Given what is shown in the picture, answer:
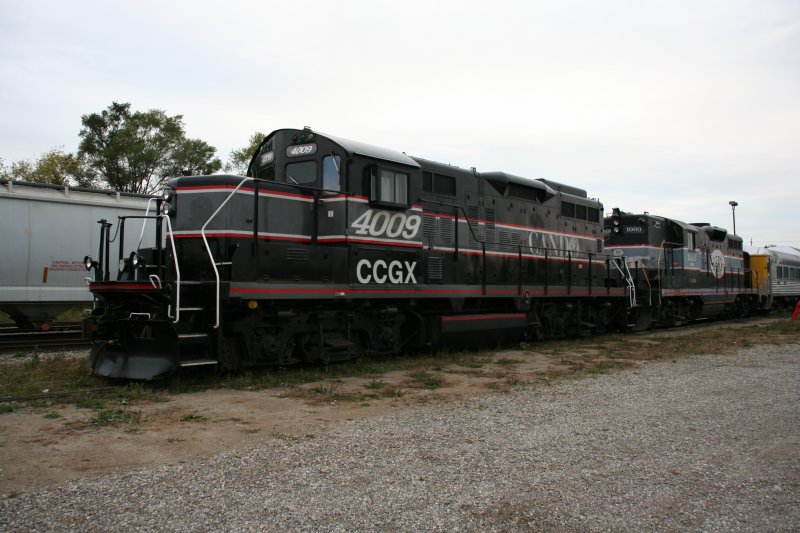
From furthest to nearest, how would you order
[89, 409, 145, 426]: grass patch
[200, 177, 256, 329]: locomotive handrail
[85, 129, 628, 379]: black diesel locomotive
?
[85, 129, 628, 379]: black diesel locomotive, [200, 177, 256, 329]: locomotive handrail, [89, 409, 145, 426]: grass patch

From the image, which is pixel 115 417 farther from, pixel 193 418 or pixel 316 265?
pixel 316 265

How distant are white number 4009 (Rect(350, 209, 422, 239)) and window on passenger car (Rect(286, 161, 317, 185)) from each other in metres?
1.00

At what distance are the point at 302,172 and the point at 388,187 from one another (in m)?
1.38

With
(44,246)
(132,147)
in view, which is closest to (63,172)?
(132,147)

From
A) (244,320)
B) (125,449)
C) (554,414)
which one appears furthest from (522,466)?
(244,320)

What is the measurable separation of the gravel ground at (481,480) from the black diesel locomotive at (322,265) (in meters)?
2.96

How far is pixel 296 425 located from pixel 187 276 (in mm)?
3308

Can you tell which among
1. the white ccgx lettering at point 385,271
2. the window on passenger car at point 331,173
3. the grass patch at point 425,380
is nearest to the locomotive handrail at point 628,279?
the white ccgx lettering at point 385,271

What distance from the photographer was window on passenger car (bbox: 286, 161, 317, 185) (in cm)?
920

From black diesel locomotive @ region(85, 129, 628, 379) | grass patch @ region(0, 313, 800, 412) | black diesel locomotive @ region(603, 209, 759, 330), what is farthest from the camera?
black diesel locomotive @ region(603, 209, 759, 330)

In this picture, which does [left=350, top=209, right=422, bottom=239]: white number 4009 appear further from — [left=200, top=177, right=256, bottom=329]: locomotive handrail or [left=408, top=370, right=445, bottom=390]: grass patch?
[left=408, top=370, right=445, bottom=390]: grass patch

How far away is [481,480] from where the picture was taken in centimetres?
425

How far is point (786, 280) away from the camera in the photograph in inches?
1233

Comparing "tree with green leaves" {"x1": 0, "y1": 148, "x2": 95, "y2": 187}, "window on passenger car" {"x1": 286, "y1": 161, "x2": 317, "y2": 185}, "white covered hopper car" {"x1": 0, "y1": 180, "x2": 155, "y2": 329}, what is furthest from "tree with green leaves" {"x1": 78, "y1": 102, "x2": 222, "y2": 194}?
"window on passenger car" {"x1": 286, "y1": 161, "x2": 317, "y2": 185}
